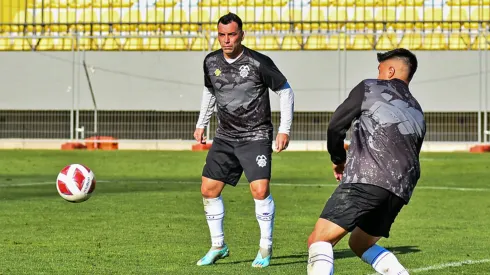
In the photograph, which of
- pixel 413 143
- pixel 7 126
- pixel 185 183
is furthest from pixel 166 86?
pixel 413 143

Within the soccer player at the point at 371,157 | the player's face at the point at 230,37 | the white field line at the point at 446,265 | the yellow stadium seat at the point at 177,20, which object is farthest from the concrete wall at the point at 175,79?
the soccer player at the point at 371,157

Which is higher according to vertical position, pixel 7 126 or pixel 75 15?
pixel 75 15

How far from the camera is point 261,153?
30.5 ft

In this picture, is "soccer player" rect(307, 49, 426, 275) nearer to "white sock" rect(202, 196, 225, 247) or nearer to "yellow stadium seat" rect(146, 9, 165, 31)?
"white sock" rect(202, 196, 225, 247)

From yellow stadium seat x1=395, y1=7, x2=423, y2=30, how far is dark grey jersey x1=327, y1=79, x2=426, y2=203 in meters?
29.4

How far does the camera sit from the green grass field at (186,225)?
29.8 ft

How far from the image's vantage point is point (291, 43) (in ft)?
109

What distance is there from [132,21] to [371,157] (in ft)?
104

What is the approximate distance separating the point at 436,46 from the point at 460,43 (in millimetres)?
764

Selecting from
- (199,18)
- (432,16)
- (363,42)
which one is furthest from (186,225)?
(199,18)

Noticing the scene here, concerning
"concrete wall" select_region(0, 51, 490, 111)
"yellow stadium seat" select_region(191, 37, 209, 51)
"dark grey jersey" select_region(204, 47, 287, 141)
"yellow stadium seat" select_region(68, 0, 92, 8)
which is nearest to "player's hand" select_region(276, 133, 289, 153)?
"dark grey jersey" select_region(204, 47, 287, 141)

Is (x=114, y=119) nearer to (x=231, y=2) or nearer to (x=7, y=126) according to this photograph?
(x=7, y=126)

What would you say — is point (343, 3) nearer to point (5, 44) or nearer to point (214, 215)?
point (5, 44)

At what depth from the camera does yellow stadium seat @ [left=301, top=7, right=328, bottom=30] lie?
36.1 metres
